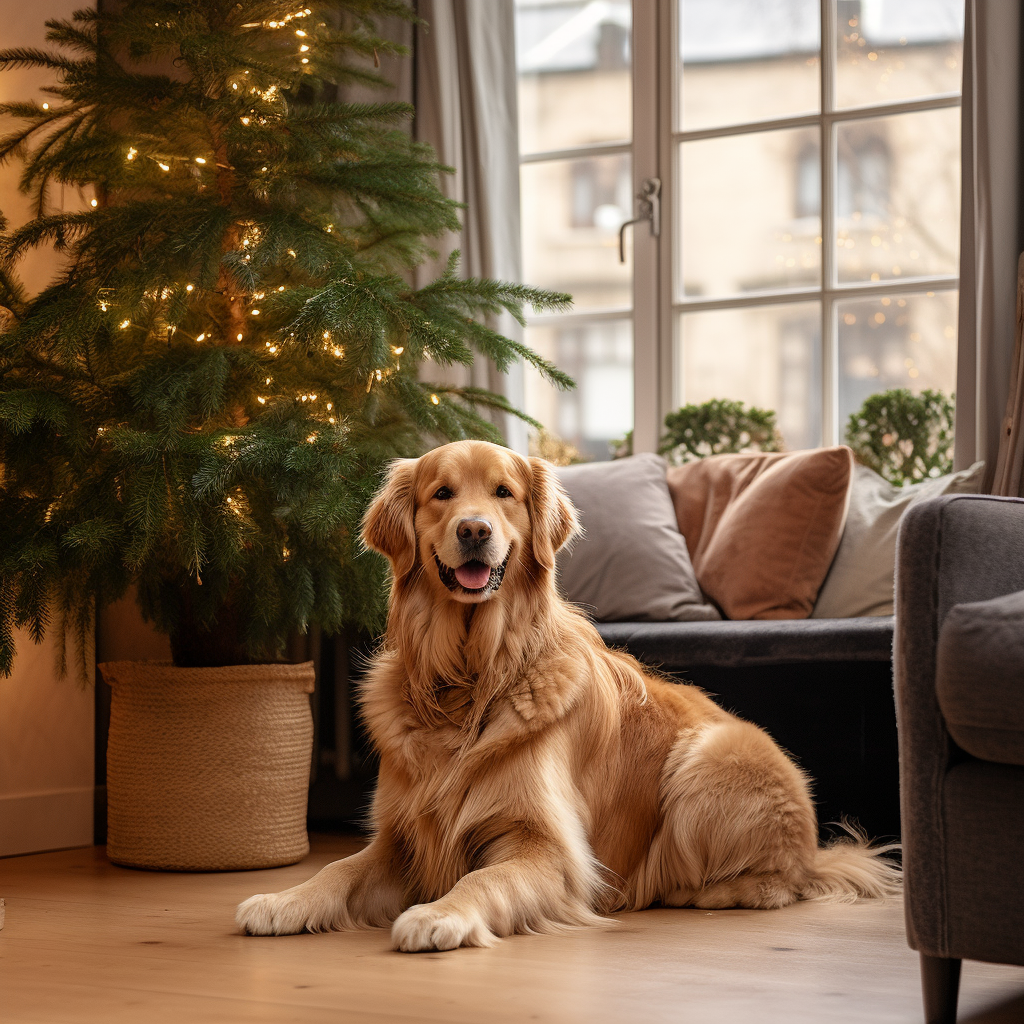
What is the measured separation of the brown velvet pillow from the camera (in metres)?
3.02

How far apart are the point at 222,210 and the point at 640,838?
1653mm

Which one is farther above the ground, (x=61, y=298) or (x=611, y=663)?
(x=61, y=298)

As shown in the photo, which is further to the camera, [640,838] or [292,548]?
[292,548]

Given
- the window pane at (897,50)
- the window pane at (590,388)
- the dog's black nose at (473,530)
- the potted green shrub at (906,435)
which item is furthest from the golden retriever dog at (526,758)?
the window pane at (897,50)

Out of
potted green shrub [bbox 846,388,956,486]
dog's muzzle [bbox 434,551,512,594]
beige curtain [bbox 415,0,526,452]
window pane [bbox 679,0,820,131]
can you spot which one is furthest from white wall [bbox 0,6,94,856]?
potted green shrub [bbox 846,388,956,486]

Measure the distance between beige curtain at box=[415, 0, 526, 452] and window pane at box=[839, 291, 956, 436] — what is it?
3.43ft

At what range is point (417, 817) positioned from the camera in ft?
7.01

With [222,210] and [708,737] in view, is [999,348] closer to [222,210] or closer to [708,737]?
[708,737]

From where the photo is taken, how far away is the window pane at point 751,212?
155 inches

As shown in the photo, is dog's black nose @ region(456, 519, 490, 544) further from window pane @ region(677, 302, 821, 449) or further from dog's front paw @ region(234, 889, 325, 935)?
window pane @ region(677, 302, 821, 449)

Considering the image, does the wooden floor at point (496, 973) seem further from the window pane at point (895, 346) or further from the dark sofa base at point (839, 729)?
the window pane at point (895, 346)

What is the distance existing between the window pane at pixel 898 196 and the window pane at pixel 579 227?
73 cm

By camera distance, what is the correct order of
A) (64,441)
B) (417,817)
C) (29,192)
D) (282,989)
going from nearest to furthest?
1. (282,989)
2. (417,817)
3. (64,441)
4. (29,192)

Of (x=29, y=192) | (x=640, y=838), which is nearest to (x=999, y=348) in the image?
(x=640, y=838)
